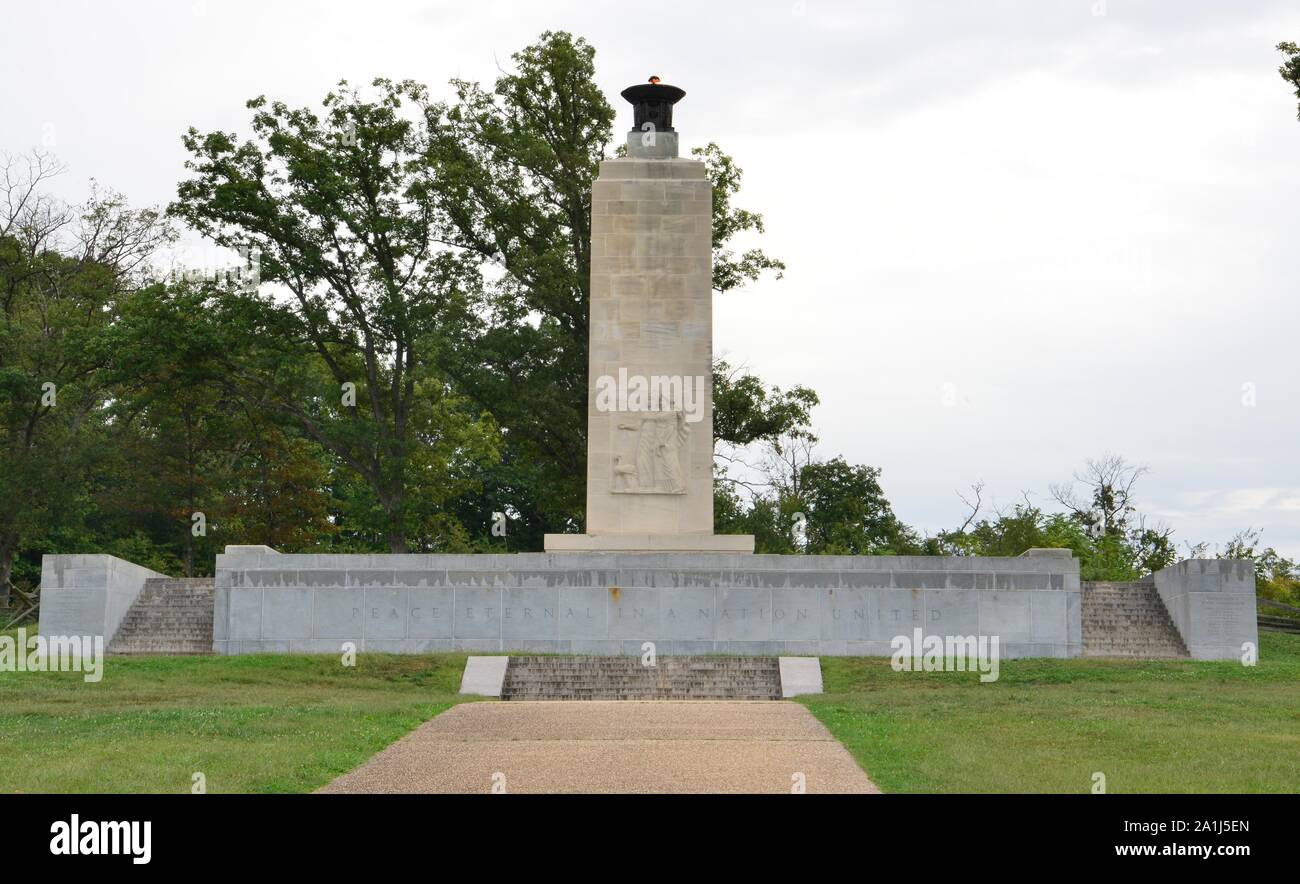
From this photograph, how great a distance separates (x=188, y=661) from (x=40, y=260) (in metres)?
27.0

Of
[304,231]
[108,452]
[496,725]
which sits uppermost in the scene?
[304,231]

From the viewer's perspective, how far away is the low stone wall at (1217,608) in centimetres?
3131

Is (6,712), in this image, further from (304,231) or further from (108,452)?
(108,452)

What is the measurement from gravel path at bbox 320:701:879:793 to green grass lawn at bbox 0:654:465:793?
673mm

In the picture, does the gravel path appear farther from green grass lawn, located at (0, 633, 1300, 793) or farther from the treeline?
the treeline

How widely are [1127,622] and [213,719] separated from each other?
66.7 feet

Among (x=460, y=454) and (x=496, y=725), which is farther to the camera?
(x=460, y=454)

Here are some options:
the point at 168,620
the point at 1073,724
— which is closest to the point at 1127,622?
the point at 1073,724

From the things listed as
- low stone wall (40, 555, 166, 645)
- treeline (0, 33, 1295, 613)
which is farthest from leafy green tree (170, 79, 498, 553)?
low stone wall (40, 555, 166, 645)

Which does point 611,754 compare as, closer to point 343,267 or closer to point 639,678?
point 639,678

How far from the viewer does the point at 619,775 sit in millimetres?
15844

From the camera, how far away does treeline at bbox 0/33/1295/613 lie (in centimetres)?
4356

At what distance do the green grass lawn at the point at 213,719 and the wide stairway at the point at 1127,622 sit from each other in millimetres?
13544

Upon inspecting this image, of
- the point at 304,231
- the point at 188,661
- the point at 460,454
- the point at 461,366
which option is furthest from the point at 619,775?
the point at 460,454
